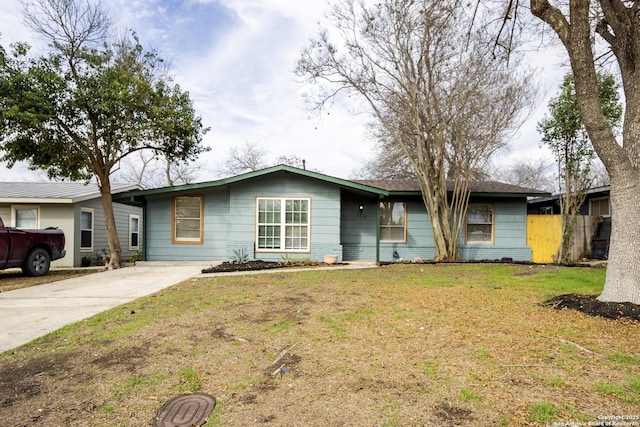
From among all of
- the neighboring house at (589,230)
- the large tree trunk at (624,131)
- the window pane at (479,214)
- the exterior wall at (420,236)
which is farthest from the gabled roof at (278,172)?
the neighboring house at (589,230)

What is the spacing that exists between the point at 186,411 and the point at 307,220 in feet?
29.4

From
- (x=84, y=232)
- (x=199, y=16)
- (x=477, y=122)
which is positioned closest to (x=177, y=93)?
(x=199, y=16)

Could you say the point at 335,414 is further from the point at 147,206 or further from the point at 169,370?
the point at 147,206

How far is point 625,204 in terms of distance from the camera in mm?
4762

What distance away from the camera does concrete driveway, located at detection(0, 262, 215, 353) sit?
4.22 metres

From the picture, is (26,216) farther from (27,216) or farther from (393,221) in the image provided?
(393,221)

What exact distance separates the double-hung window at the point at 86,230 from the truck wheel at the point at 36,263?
12.7ft

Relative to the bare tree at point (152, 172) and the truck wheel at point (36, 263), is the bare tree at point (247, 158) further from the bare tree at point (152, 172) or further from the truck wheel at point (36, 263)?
the truck wheel at point (36, 263)

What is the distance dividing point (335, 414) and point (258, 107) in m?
14.4

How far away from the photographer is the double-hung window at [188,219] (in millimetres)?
11812

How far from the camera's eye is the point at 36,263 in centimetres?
950

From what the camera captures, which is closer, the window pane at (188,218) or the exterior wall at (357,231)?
the window pane at (188,218)

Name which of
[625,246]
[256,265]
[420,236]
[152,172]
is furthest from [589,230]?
[152,172]

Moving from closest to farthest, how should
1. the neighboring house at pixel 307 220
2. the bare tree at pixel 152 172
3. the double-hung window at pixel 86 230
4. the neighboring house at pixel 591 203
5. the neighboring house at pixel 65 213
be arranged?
1. the neighboring house at pixel 307 220
2. the neighboring house at pixel 65 213
3. the double-hung window at pixel 86 230
4. the neighboring house at pixel 591 203
5. the bare tree at pixel 152 172
